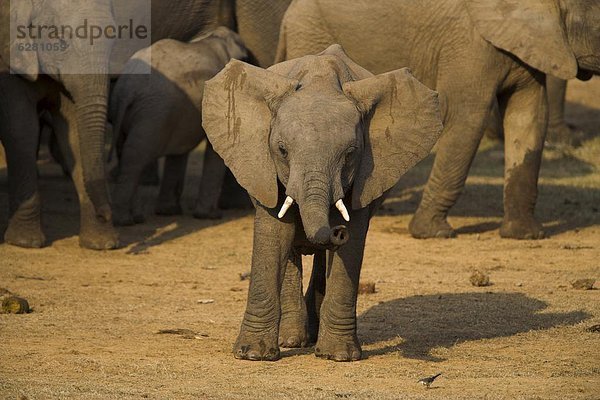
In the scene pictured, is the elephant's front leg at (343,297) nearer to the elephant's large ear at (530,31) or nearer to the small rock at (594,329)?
the small rock at (594,329)

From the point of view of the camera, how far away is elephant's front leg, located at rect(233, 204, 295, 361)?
23.6 ft

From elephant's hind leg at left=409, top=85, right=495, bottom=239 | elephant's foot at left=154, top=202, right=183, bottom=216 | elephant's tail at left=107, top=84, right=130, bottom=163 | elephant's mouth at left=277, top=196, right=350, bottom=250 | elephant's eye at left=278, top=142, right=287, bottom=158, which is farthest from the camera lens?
elephant's foot at left=154, top=202, right=183, bottom=216

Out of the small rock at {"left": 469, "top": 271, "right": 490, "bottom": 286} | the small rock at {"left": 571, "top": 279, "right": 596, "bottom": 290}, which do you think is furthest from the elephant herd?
the small rock at {"left": 571, "top": 279, "right": 596, "bottom": 290}

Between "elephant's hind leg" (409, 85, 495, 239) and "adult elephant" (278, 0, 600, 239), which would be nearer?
"adult elephant" (278, 0, 600, 239)

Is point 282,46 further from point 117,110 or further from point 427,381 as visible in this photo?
point 427,381

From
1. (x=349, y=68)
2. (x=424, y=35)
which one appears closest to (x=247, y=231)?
(x=424, y=35)

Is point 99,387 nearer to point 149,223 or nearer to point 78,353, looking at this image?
point 78,353

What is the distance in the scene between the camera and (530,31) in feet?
37.7

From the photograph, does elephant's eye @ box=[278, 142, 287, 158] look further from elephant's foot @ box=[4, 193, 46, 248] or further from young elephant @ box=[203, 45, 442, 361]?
elephant's foot @ box=[4, 193, 46, 248]

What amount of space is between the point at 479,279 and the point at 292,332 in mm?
2364

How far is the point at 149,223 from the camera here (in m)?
12.5

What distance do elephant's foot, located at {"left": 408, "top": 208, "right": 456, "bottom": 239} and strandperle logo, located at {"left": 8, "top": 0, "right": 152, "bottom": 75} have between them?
107 inches

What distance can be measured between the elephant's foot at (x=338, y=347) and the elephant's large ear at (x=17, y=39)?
431 cm

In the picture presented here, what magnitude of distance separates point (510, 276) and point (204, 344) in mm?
3083
